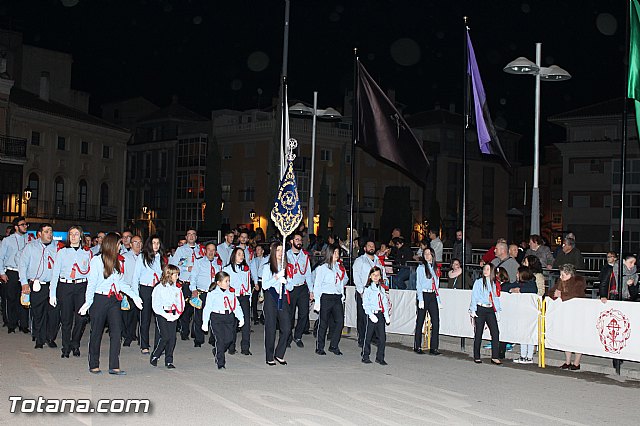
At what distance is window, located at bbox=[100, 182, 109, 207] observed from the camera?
212ft

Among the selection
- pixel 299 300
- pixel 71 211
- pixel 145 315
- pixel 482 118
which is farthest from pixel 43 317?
pixel 71 211

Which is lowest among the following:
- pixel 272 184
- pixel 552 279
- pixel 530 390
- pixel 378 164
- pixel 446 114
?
pixel 530 390

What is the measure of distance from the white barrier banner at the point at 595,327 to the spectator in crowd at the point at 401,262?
6121 millimetres

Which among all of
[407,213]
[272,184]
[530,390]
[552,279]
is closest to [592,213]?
[407,213]

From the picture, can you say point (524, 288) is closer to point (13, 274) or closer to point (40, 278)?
point (40, 278)

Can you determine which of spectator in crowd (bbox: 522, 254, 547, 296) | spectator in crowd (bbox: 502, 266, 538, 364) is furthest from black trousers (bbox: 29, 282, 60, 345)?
spectator in crowd (bbox: 522, 254, 547, 296)

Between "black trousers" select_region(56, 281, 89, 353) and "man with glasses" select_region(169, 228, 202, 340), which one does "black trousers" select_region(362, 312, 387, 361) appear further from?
"black trousers" select_region(56, 281, 89, 353)

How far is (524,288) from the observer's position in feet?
52.3

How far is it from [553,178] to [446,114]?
1356cm

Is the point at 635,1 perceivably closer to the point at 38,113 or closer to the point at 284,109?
the point at 284,109

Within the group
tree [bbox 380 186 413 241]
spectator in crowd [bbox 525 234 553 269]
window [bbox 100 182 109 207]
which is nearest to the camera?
spectator in crowd [bbox 525 234 553 269]

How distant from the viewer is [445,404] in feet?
35.5

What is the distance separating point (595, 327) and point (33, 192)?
164 ft

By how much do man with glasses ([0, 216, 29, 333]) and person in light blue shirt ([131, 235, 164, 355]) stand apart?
4.33 metres
